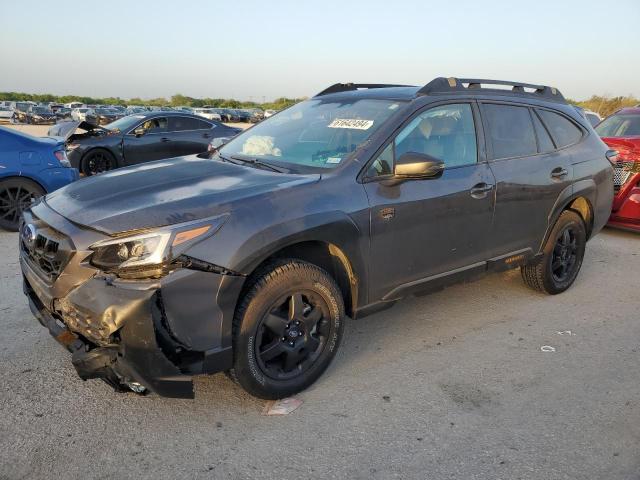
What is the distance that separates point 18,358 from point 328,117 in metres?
2.65

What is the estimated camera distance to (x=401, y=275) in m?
3.50

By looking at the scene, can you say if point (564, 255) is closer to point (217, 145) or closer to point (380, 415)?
point (380, 415)

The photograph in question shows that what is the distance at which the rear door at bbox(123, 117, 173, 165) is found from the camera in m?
11.1

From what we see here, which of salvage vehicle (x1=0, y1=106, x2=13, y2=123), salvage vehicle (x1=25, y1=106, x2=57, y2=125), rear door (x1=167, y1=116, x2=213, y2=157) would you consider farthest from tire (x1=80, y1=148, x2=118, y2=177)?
salvage vehicle (x1=0, y1=106, x2=13, y2=123)

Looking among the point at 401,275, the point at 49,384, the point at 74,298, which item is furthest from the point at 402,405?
the point at 49,384

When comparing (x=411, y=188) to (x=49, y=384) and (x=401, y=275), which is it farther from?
(x=49, y=384)

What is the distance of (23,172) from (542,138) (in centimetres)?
593

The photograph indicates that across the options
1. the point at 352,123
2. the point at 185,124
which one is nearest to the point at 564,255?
the point at 352,123

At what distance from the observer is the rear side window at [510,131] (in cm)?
410

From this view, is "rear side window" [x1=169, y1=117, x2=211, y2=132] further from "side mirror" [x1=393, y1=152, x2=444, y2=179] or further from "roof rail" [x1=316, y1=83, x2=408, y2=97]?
"side mirror" [x1=393, y1=152, x2=444, y2=179]

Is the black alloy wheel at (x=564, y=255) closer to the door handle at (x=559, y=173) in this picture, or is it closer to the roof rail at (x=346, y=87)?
the door handle at (x=559, y=173)

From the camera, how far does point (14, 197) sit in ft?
21.8

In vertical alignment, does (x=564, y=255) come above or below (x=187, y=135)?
below

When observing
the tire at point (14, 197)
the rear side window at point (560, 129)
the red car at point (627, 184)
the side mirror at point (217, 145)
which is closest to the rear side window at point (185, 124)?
the tire at point (14, 197)
